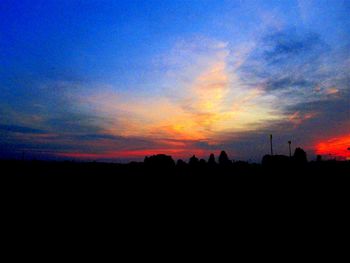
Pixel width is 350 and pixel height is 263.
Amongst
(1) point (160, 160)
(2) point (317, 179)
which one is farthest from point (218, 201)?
(1) point (160, 160)

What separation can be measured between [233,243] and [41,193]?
44.0 feet

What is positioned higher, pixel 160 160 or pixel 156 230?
pixel 160 160

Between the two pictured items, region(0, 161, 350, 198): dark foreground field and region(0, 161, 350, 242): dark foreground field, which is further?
region(0, 161, 350, 198): dark foreground field

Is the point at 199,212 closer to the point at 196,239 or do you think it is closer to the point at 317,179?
the point at 196,239

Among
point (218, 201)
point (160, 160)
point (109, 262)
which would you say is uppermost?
point (160, 160)

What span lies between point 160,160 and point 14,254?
2561 centimetres

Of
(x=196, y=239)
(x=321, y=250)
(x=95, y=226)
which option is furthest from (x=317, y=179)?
(x=95, y=226)

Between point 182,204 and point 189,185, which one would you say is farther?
point 189,185

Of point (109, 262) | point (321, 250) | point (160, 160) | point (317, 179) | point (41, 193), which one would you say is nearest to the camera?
point (109, 262)

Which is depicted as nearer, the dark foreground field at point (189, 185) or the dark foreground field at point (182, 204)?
the dark foreground field at point (182, 204)

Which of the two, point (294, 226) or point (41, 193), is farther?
point (41, 193)

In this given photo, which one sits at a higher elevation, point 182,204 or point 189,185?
point 189,185

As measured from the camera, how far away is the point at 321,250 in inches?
417

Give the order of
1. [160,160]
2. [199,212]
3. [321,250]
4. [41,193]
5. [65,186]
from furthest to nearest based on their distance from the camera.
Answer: [160,160] → [65,186] → [41,193] → [199,212] → [321,250]
